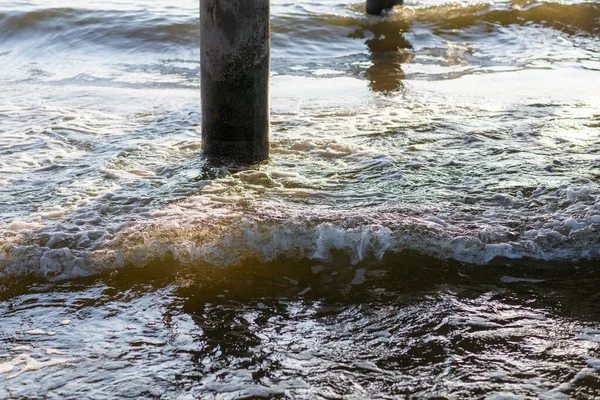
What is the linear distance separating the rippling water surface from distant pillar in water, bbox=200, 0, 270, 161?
0.22 meters

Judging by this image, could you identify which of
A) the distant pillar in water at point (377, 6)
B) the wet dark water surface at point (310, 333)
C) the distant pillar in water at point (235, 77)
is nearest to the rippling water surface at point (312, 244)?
the wet dark water surface at point (310, 333)

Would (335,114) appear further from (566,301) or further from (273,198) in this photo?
(566,301)

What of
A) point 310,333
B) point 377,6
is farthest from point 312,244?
point 377,6

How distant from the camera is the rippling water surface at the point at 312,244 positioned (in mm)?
2934

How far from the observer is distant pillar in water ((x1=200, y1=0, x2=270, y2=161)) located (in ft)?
17.2

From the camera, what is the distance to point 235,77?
5.37 m

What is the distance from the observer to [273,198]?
4.81m

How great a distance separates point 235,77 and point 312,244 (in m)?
1.78

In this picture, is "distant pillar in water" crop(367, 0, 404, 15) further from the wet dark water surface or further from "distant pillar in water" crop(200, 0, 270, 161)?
the wet dark water surface

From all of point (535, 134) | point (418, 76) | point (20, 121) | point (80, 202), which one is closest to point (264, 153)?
point (80, 202)

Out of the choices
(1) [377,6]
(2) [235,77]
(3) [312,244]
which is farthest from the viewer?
(1) [377,6]

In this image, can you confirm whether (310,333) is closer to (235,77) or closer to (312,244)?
(312,244)

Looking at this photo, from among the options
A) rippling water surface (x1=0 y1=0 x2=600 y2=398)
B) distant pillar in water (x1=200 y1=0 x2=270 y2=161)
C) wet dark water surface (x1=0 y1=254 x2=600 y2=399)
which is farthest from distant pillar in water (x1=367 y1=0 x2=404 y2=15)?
wet dark water surface (x1=0 y1=254 x2=600 y2=399)

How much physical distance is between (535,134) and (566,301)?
9.61 ft
